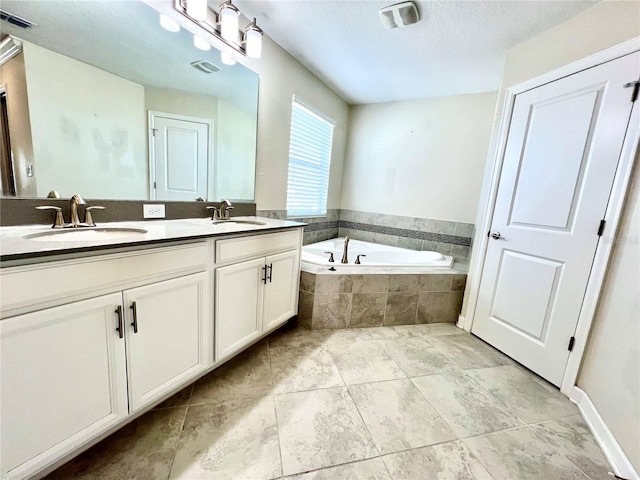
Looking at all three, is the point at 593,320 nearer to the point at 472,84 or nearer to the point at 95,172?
the point at 472,84

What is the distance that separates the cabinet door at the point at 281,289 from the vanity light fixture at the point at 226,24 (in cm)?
148

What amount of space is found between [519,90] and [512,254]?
1.21 meters

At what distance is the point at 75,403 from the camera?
0.89m

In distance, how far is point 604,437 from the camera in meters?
1.25

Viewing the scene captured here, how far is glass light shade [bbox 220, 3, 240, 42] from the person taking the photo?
5.31ft

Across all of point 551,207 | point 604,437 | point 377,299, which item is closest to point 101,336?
point 377,299

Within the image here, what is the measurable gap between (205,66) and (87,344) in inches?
69.3

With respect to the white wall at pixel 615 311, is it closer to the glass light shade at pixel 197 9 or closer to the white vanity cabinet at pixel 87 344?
the white vanity cabinet at pixel 87 344

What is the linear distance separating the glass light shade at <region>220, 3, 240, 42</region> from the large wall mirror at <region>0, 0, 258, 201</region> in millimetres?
150


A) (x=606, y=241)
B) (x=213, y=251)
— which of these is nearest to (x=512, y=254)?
(x=606, y=241)

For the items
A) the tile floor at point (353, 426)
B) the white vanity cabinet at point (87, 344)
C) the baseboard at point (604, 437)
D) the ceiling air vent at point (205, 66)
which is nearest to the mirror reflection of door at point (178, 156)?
the ceiling air vent at point (205, 66)

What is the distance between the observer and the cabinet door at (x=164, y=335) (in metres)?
1.03

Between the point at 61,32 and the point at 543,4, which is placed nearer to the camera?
the point at 61,32

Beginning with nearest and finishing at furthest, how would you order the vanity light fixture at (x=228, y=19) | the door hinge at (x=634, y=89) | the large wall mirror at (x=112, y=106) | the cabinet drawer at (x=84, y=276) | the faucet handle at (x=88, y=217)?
1. the cabinet drawer at (x=84, y=276)
2. the large wall mirror at (x=112, y=106)
3. the faucet handle at (x=88, y=217)
4. the door hinge at (x=634, y=89)
5. the vanity light fixture at (x=228, y=19)
